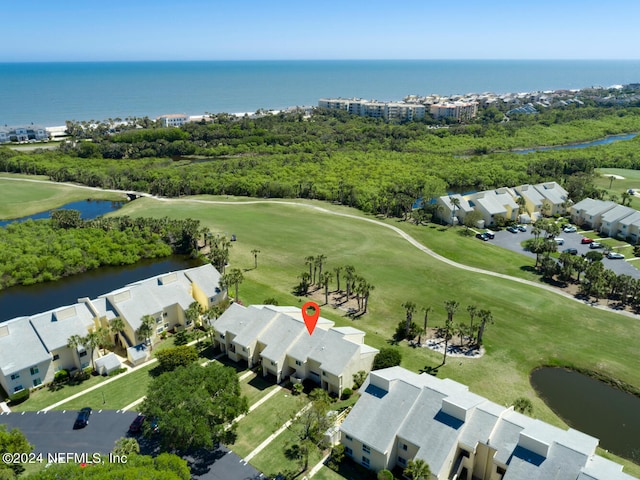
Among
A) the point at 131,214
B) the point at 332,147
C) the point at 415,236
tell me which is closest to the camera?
the point at 415,236

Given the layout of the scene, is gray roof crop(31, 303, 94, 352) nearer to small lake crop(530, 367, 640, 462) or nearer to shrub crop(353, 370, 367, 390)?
shrub crop(353, 370, 367, 390)

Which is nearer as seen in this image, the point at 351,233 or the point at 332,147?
the point at 351,233

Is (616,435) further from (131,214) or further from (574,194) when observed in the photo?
(131,214)

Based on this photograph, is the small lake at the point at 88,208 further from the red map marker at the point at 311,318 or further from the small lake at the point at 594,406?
the small lake at the point at 594,406

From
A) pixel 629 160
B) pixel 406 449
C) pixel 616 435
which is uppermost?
pixel 629 160

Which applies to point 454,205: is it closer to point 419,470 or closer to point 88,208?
point 419,470

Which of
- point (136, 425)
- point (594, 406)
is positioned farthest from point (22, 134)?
point (594, 406)

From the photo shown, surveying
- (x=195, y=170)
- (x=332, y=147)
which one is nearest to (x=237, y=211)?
(x=195, y=170)

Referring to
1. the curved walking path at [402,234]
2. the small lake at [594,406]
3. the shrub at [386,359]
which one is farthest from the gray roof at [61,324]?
the curved walking path at [402,234]
